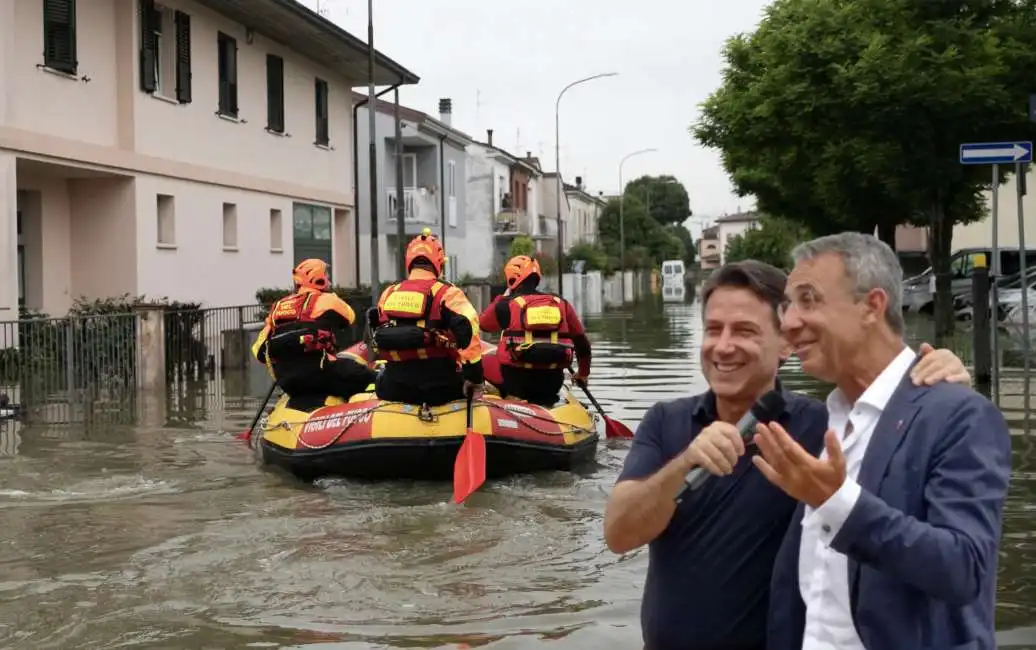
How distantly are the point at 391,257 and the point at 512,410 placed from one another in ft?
110

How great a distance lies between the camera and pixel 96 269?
21.8m

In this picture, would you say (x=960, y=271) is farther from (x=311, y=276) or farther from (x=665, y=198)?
(x=665, y=198)

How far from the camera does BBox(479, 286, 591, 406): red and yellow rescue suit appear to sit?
1195 centimetres

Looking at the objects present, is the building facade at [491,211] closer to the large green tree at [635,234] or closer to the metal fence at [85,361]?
the large green tree at [635,234]

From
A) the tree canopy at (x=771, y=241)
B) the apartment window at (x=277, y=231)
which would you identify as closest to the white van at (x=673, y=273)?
the tree canopy at (x=771, y=241)

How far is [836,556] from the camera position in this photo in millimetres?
2709

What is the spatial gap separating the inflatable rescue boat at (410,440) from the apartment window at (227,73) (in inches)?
598

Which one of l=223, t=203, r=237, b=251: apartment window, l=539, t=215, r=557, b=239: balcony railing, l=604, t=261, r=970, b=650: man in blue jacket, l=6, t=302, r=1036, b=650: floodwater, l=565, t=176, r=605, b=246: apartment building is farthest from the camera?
l=565, t=176, r=605, b=246: apartment building

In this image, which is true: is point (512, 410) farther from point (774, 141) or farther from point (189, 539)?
point (774, 141)

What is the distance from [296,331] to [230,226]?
1531cm

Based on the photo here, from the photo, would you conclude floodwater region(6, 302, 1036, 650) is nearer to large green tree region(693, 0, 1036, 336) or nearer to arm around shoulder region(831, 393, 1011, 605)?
arm around shoulder region(831, 393, 1011, 605)

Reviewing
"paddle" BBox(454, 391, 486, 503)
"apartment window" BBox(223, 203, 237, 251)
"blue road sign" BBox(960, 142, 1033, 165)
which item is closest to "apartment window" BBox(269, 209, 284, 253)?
"apartment window" BBox(223, 203, 237, 251)

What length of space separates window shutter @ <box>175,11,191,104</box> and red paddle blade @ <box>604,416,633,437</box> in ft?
41.9

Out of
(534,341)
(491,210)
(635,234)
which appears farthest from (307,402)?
(635,234)
